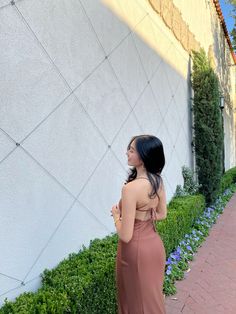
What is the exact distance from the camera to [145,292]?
243 cm

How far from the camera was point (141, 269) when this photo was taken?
239cm

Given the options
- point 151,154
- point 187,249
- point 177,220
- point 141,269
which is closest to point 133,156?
point 151,154

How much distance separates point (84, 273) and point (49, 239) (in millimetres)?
418

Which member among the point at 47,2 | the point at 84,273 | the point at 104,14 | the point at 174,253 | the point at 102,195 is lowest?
the point at 174,253

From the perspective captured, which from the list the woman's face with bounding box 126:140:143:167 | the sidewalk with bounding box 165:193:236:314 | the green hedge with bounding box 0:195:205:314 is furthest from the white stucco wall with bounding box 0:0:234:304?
Result: the sidewalk with bounding box 165:193:236:314

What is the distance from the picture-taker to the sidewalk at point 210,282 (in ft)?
12.5

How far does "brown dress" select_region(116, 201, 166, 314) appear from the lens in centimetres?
240

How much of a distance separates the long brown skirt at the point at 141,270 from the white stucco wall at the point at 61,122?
2.65ft

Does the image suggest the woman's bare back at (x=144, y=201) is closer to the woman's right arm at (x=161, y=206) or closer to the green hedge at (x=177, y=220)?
the woman's right arm at (x=161, y=206)

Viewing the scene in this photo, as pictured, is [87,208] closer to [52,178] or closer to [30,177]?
[52,178]

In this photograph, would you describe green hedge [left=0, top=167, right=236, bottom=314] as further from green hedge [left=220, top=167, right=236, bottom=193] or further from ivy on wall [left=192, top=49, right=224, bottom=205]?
green hedge [left=220, top=167, right=236, bottom=193]

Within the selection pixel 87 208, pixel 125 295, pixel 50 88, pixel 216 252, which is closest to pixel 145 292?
pixel 125 295

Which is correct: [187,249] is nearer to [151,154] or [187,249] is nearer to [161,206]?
[161,206]

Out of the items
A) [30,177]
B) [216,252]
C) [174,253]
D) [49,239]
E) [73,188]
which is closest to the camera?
[30,177]
